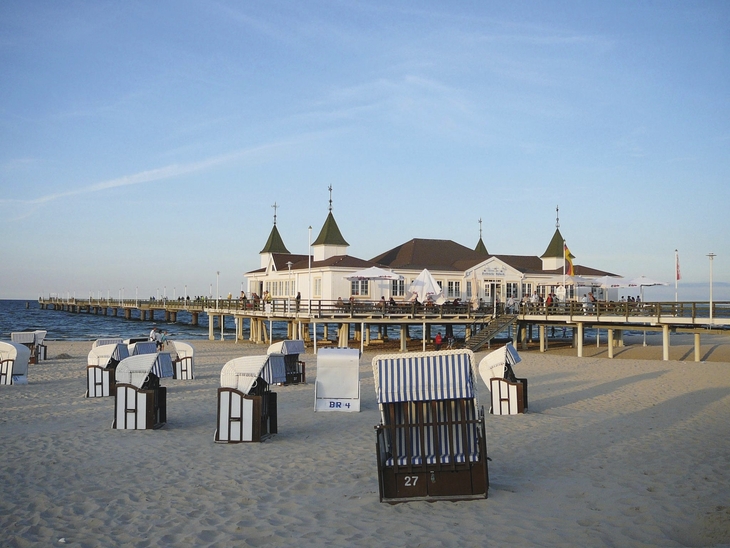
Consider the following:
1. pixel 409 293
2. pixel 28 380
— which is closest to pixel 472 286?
pixel 409 293

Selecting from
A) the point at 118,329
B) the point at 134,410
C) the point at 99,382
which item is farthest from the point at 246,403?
the point at 118,329

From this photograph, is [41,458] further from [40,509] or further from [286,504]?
[286,504]

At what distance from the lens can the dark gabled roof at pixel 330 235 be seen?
4088cm

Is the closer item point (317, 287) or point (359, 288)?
point (359, 288)

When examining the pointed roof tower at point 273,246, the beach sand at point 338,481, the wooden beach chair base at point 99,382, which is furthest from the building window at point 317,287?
the beach sand at point 338,481

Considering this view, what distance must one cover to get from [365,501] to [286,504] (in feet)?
3.00

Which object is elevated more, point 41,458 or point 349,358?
point 349,358

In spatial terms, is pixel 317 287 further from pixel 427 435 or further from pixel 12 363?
pixel 427 435

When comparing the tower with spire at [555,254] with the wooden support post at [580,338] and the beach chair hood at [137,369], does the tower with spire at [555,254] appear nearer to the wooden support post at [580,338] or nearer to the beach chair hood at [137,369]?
the wooden support post at [580,338]

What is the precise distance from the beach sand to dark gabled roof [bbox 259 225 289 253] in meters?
32.6

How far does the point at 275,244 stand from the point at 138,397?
36199mm

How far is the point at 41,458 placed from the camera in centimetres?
1002

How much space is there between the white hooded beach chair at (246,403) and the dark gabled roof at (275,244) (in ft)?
118

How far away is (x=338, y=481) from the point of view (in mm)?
8953
